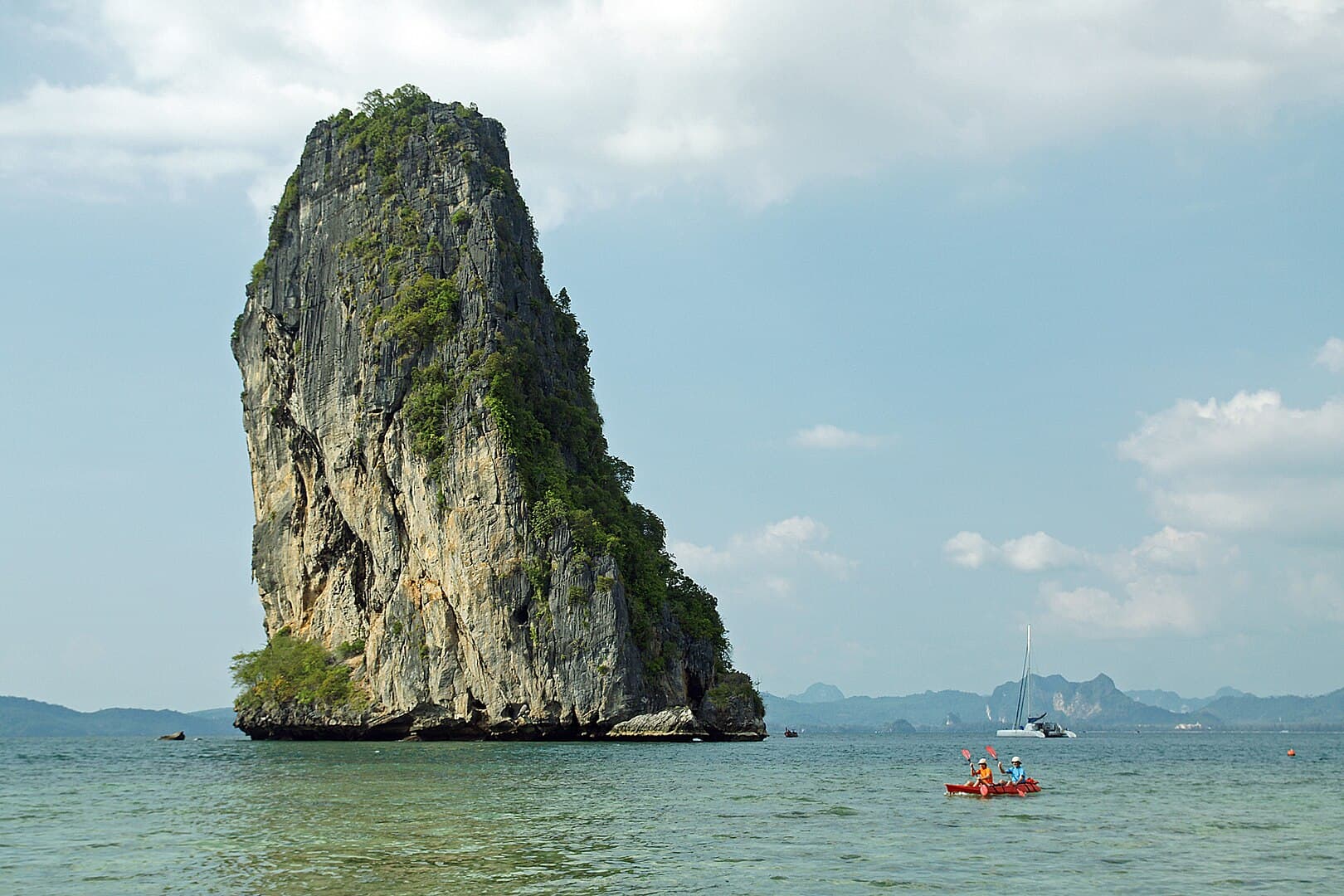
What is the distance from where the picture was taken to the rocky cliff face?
73.0 metres

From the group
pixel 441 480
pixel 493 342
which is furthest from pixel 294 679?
pixel 493 342

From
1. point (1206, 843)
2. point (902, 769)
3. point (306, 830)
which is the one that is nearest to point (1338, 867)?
point (1206, 843)

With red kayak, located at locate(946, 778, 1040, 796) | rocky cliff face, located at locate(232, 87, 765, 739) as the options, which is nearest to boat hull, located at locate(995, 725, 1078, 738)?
rocky cliff face, located at locate(232, 87, 765, 739)

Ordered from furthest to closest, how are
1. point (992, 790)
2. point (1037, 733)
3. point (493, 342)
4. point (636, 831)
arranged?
1. point (1037, 733)
2. point (493, 342)
3. point (992, 790)
4. point (636, 831)

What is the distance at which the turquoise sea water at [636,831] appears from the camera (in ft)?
65.7

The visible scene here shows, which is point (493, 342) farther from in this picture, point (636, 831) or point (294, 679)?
point (636, 831)

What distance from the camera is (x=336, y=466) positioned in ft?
274

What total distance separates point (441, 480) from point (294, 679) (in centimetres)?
1763

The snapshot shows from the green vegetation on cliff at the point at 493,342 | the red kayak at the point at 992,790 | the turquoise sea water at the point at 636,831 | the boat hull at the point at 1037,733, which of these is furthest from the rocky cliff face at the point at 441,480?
the boat hull at the point at 1037,733

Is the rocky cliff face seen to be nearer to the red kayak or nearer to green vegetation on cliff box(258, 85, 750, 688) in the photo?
green vegetation on cliff box(258, 85, 750, 688)

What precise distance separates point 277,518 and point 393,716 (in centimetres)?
2206

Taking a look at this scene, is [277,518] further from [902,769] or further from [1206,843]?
[1206,843]

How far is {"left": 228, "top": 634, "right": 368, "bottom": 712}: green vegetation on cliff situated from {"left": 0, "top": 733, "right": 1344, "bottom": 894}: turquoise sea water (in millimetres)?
28479

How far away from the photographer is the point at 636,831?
1039 inches
